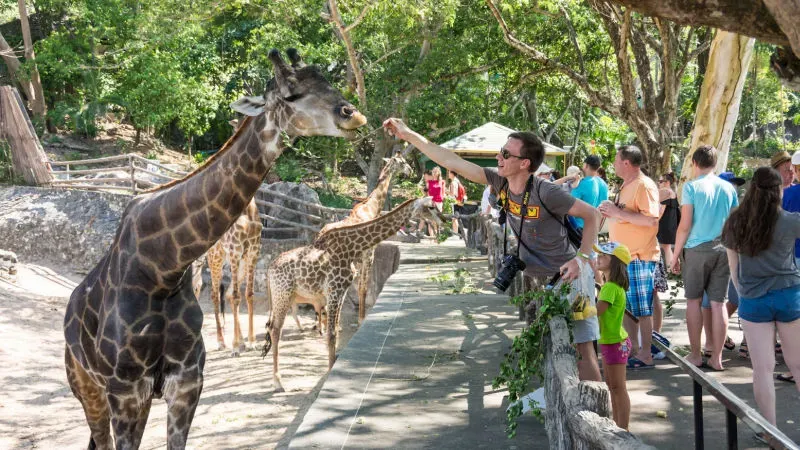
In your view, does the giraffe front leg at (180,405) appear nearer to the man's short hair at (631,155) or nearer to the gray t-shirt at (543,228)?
the gray t-shirt at (543,228)

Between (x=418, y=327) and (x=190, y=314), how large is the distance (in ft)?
14.6

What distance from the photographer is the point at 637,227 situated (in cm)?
670

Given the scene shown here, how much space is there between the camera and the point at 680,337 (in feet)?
26.6

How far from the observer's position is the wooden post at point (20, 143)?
22.5 metres

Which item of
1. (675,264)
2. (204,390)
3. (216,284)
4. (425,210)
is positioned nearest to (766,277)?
(675,264)

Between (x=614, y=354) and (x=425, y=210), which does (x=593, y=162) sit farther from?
(x=614, y=354)

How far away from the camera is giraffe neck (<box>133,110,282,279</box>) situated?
4.44 m

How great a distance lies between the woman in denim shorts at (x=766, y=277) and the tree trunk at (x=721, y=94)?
6522 millimetres

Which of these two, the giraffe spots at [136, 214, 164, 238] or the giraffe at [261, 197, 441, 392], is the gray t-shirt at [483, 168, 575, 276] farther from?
the giraffe at [261, 197, 441, 392]

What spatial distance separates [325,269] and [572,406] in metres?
6.39

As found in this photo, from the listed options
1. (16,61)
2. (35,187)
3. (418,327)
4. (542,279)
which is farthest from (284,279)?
(16,61)

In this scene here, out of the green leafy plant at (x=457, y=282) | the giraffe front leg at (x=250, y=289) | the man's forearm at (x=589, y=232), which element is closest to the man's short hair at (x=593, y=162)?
the green leafy plant at (x=457, y=282)

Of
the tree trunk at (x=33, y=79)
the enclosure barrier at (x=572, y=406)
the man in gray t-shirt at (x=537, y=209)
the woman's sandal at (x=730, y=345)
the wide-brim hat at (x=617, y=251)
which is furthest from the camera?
the tree trunk at (x=33, y=79)

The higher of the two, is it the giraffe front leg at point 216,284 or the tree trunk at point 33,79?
the tree trunk at point 33,79
